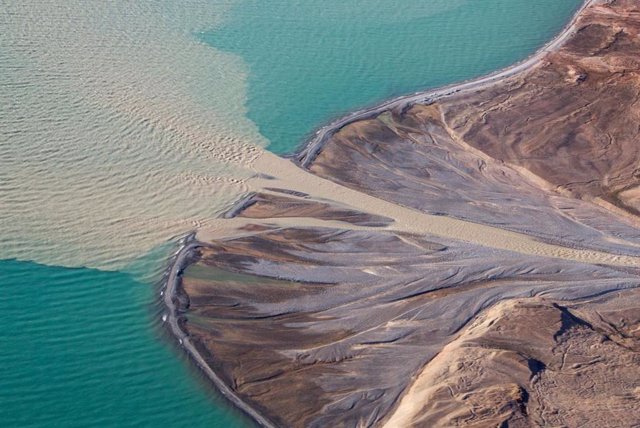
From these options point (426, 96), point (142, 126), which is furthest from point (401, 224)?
point (142, 126)

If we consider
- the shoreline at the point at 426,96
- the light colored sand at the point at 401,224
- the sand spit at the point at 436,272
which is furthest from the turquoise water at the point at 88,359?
the shoreline at the point at 426,96

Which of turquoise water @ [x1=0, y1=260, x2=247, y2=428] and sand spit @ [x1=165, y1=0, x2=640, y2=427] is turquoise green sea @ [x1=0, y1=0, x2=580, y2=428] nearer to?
turquoise water @ [x1=0, y1=260, x2=247, y2=428]

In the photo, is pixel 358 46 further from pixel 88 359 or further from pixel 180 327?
pixel 88 359

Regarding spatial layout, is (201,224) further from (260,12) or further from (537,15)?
(537,15)

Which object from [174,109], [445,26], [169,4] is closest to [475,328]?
[174,109]

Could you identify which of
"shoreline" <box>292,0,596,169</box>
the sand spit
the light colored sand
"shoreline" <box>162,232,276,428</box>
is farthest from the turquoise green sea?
the sand spit
